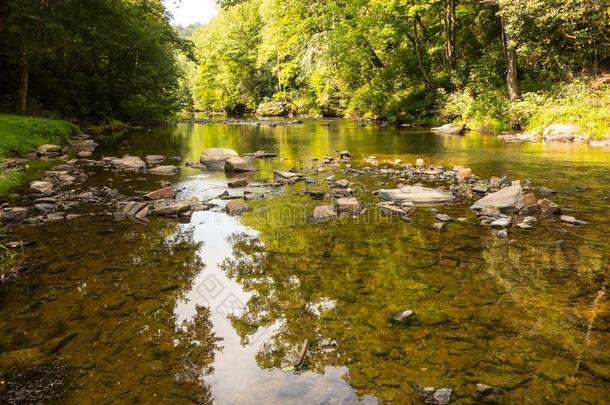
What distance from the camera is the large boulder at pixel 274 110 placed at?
51.6m

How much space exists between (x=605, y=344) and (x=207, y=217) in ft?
20.5

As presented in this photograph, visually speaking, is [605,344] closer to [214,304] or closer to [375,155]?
[214,304]

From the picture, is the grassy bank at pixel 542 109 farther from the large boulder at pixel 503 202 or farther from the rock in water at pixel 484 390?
the rock in water at pixel 484 390

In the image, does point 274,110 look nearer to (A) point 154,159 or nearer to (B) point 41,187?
(A) point 154,159

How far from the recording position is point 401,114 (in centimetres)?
2939

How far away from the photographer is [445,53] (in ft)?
95.5

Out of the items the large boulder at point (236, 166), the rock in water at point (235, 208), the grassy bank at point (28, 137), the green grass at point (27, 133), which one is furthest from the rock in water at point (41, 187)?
the large boulder at point (236, 166)

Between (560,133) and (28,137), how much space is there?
789 inches

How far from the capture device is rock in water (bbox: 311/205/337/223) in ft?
25.2

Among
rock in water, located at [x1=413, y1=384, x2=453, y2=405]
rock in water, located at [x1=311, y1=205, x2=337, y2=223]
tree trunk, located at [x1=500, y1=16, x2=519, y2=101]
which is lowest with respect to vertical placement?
rock in water, located at [x1=413, y1=384, x2=453, y2=405]

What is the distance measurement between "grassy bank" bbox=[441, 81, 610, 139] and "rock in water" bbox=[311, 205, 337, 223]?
45.3 ft

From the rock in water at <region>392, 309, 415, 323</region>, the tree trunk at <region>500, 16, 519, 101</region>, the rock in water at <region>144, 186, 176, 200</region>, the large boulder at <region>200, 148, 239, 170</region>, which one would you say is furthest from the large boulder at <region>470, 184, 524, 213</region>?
the tree trunk at <region>500, 16, 519, 101</region>

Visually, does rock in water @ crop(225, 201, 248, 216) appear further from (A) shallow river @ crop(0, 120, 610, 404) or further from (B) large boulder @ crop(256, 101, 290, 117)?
(B) large boulder @ crop(256, 101, 290, 117)

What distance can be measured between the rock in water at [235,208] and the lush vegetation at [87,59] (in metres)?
8.83
